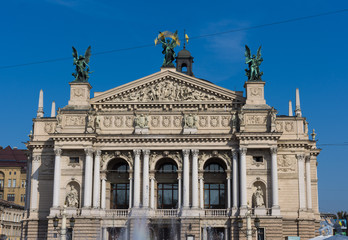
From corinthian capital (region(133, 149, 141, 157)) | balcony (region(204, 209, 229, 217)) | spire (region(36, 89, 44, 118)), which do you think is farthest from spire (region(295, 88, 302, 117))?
spire (region(36, 89, 44, 118))

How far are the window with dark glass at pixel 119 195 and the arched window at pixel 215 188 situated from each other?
8847mm

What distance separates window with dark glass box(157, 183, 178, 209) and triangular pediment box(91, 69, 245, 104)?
31.5ft

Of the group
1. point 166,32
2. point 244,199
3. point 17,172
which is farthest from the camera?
point 17,172

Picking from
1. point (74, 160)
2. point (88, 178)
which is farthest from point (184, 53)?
point (88, 178)

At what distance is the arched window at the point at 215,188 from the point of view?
207 ft

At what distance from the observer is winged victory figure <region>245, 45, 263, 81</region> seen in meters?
63.8

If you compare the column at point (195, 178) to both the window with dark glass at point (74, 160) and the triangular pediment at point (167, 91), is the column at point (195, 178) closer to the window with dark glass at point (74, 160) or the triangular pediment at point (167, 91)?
the triangular pediment at point (167, 91)

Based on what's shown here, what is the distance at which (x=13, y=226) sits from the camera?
10125 cm

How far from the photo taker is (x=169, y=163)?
2534 inches

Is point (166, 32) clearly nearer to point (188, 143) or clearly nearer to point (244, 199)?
point (188, 143)

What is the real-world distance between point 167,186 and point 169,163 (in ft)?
8.52

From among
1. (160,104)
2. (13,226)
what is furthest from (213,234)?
(13,226)

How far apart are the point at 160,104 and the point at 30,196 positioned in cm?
1766

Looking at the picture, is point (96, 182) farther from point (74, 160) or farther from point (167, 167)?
point (167, 167)
